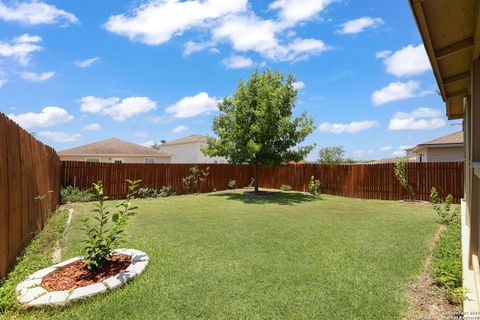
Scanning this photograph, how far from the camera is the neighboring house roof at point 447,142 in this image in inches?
681

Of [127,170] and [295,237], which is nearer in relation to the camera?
[295,237]

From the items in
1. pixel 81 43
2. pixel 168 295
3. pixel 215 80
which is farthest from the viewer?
pixel 215 80

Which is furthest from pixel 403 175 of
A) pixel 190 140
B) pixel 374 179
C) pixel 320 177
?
pixel 190 140

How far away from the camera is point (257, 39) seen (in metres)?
11.6

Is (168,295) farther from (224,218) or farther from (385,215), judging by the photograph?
(385,215)

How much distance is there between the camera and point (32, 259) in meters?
4.77

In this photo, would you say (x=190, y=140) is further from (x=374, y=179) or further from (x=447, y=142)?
(x=447, y=142)

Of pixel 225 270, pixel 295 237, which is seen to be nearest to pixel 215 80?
pixel 295 237

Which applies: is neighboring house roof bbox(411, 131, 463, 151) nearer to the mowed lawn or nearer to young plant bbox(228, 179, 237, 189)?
the mowed lawn

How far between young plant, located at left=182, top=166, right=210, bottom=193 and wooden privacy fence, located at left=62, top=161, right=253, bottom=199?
8.7 inches

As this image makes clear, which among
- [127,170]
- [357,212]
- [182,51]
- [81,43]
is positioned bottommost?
[357,212]

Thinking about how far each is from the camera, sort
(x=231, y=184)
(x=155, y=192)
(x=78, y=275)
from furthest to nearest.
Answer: (x=231, y=184) < (x=155, y=192) < (x=78, y=275)

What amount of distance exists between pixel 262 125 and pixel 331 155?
24821 millimetres

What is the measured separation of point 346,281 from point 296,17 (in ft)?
28.0
